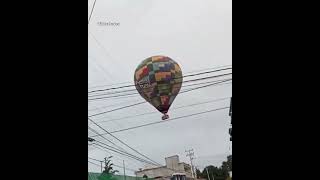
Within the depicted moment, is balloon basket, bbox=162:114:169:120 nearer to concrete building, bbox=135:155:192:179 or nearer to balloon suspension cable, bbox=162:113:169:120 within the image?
balloon suspension cable, bbox=162:113:169:120

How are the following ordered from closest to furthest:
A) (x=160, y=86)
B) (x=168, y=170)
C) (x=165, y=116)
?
(x=168, y=170)
(x=165, y=116)
(x=160, y=86)

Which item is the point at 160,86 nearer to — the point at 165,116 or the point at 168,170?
the point at 165,116

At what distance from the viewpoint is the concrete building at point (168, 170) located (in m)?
2.27

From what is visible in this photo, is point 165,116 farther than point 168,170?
Yes

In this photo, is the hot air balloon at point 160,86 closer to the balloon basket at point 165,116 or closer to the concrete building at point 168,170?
the balloon basket at point 165,116

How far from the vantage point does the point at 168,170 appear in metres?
2.30

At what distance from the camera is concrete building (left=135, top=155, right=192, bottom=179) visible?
227cm

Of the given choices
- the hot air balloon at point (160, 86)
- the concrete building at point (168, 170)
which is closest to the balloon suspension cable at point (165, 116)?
the hot air balloon at point (160, 86)

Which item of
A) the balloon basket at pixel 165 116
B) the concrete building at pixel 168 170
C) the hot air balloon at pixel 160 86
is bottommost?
the concrete building at pixel 168 170

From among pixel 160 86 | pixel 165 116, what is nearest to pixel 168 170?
pixel 165 116

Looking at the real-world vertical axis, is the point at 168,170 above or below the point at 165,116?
below
